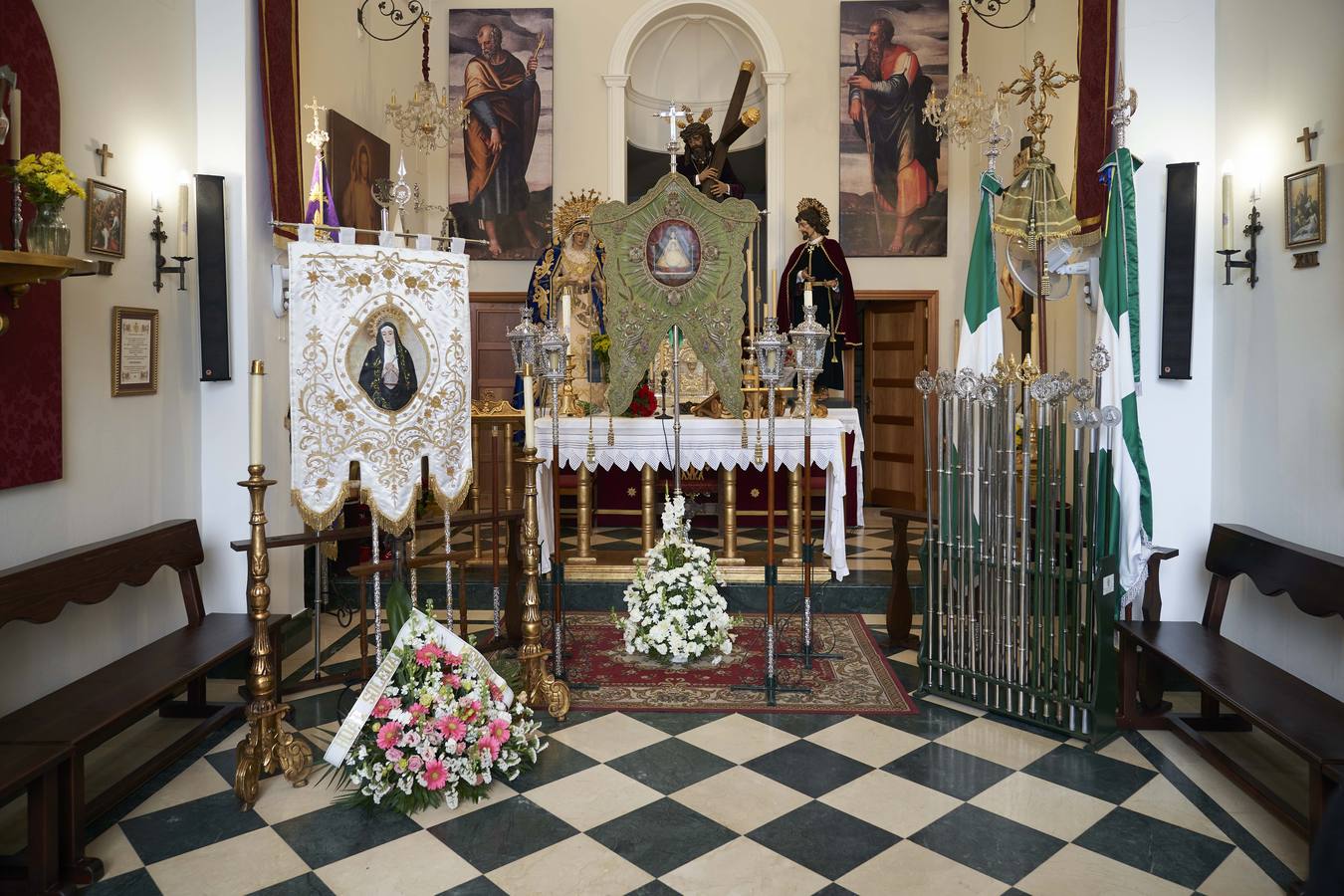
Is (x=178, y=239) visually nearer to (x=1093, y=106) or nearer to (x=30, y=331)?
(x=30, y=331)

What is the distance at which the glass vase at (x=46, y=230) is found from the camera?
3221 mm

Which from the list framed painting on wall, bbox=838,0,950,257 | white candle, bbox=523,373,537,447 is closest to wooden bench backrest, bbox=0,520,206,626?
white candle, bbox=523,373,537,447

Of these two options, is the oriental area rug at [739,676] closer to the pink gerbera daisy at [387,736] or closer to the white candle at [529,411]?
the pink gerbera daisy at [387,736]

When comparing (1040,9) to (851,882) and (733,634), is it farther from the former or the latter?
(851,882)

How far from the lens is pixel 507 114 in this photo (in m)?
9.09

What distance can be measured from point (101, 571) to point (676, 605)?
2585 mm

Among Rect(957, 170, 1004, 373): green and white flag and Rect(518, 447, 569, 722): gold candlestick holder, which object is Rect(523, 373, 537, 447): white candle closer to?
Rect(518, 447, 569, 722): gold candlestick holder

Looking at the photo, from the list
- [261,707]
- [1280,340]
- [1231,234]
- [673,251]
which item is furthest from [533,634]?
[1231,234]

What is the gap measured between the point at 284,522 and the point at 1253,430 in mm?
5062

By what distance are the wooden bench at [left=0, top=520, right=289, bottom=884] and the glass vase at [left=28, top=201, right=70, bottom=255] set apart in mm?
1108

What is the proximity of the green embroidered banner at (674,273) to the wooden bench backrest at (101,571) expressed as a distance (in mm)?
2457

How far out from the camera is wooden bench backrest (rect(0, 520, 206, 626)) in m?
3.23

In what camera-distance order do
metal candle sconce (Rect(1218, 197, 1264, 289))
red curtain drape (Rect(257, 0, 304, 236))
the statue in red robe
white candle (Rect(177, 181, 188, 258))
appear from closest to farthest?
1. metal candle sconce (Rect(1218, 197, 1264, 289))
2. white candle (Rect(177, 181, 188, 258))
3. red curtain drape (Rect(257, 0, 304, 236))
4. the statue in red robe

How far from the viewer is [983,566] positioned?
13.7ft
